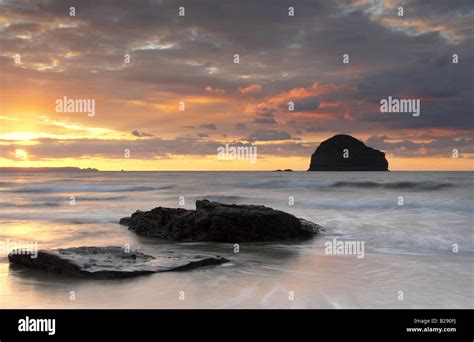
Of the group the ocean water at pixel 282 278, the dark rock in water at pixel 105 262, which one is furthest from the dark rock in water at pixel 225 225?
the dark rock in water at pixel 105 262

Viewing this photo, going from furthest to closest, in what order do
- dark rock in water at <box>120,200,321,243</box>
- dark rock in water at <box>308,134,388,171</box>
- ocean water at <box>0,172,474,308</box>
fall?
dark rock in water at <box>308,134,388,171</box>, dark rock in water at <box>120,200,321,243</box>, ocean water at <box>0,172,474,308</box>

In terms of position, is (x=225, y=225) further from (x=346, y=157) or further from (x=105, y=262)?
(x=346, y=157)

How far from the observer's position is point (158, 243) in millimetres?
11242

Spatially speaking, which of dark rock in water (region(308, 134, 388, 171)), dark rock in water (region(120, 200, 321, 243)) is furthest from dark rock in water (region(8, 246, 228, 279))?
dark rock in water (region(308, 134, 388, 171))

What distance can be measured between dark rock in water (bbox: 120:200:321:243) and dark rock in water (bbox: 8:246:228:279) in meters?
2.60

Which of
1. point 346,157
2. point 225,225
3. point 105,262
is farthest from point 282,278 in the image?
point 346,157

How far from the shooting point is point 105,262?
7770 millimetres

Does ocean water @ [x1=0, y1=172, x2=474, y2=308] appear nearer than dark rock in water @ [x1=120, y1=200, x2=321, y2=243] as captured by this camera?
Yes

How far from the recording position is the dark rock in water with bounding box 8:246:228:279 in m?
7.36

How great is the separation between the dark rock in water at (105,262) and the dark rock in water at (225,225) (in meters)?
2.60

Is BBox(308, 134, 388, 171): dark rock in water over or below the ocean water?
over

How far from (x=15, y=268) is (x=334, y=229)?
365 inches

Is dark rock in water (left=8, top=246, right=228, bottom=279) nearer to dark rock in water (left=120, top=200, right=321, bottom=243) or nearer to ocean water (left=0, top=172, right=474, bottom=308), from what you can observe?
ocean water (left=0, top=172, right=474, bottom=308)

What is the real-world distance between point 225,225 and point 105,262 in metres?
4.09
